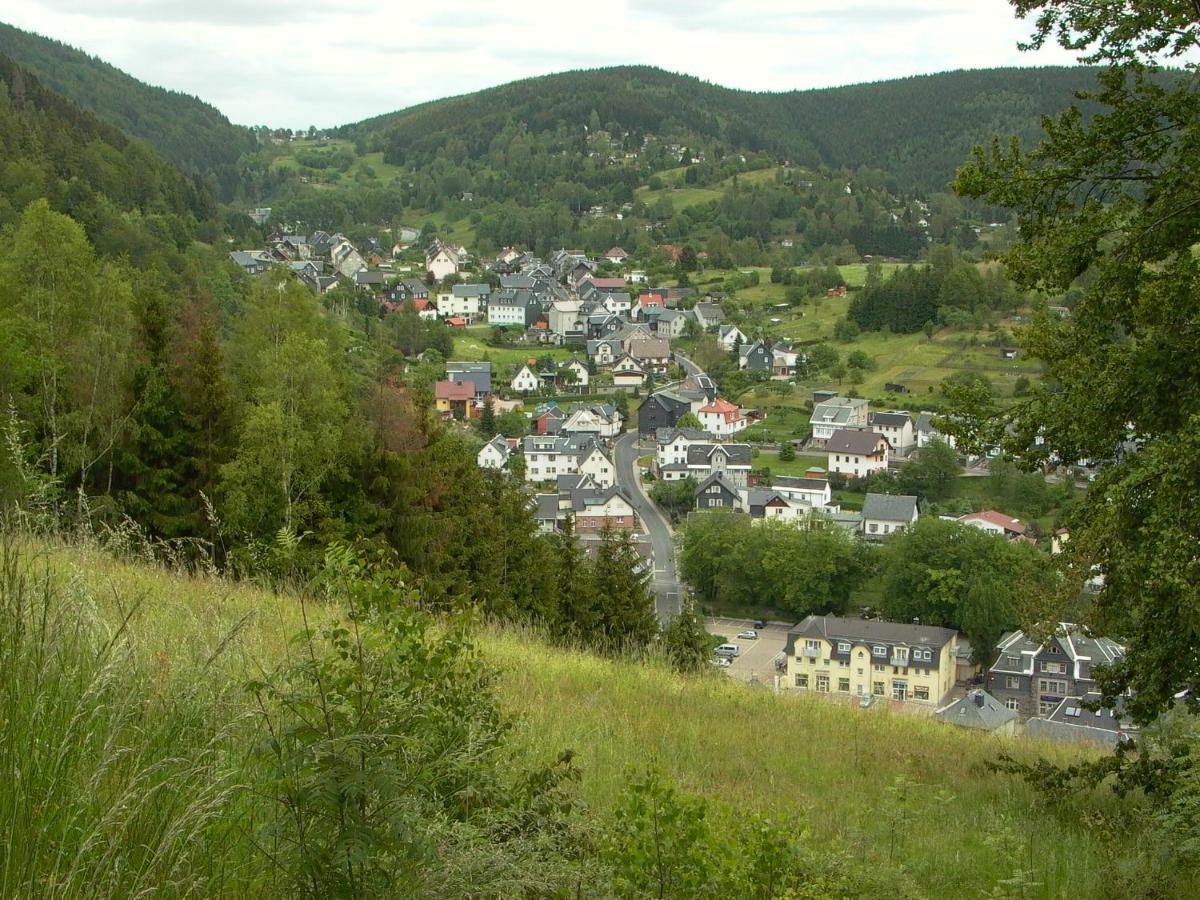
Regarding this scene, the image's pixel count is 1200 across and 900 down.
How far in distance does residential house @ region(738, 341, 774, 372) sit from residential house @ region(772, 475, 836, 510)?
796 inches

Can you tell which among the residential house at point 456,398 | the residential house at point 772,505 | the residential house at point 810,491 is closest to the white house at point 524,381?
the residential house at point 456,398

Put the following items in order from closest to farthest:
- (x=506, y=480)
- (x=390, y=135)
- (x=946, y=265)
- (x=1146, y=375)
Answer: (x=1146, y=375), (x=506, y=480), (x=946, y=265), (x=390, y=135)

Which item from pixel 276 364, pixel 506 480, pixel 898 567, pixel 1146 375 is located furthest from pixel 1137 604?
pixel 898 567

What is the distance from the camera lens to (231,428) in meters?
13.5

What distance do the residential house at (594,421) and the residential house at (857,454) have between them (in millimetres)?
11551

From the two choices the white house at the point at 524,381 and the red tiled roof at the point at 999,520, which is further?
the white house at the point at 524,381

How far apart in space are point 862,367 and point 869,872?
5777 centimetres

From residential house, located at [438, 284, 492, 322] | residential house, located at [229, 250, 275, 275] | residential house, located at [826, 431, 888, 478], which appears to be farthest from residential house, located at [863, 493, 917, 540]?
residential house, located at [438, 284, 492, 322]

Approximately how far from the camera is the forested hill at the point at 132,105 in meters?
115

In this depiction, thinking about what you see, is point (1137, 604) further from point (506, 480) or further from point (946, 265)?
point (946, 265)

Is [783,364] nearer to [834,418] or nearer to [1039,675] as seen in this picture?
[834,418]

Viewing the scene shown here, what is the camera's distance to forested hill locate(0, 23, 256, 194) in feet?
376

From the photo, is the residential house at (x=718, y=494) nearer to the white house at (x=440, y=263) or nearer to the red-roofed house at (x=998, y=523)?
the red-roofed house at (x=998, y=523)

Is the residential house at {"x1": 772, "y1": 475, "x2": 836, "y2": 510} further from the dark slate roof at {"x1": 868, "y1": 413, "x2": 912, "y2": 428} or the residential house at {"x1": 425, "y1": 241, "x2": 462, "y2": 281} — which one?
the residential house at {"x1": 425, "y1": 241, "x2": 462, "y2": 281}
